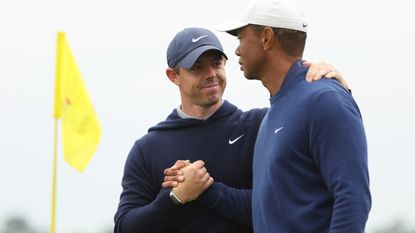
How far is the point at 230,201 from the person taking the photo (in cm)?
681

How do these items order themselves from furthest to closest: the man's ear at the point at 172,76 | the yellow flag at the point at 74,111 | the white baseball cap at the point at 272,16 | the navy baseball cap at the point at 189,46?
the yellow flag at the point at 74,111
the man's ear at the point at 172,76
the navy baseball cap at the point at 189,46
the white baseball cap at the point at 272,16

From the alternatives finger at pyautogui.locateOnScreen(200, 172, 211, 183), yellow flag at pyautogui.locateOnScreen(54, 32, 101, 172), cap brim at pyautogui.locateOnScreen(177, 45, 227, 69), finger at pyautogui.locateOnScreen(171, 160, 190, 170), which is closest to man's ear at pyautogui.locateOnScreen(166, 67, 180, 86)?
cap brim at pyautogui.locateOnScreen(177, 45, 227, 69)

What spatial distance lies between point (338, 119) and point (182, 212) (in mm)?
1532

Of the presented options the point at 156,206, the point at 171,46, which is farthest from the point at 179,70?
the point at 156,206

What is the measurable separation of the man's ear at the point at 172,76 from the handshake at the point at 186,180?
58 centimetres

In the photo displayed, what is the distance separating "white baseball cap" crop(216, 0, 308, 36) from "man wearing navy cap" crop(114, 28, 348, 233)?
0.74 m

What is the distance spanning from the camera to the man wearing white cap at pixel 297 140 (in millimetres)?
5711

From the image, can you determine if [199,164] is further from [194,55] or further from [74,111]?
[74,111]

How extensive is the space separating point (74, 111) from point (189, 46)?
1.90 meters

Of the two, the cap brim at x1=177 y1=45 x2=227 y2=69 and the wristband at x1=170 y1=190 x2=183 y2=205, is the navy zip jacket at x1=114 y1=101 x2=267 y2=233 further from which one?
the cap brim at x1=177 y1=45 x2=227 y2=69

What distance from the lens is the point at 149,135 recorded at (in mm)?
7250

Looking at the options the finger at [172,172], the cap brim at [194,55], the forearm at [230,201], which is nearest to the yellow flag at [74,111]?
the cap brim at [194,55]

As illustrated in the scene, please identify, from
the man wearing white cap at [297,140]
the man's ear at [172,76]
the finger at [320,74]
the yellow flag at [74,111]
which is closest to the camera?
the man wearing white cap at [297,140]

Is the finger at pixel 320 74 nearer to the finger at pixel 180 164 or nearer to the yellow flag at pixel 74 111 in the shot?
the finger at pixel 180 164
